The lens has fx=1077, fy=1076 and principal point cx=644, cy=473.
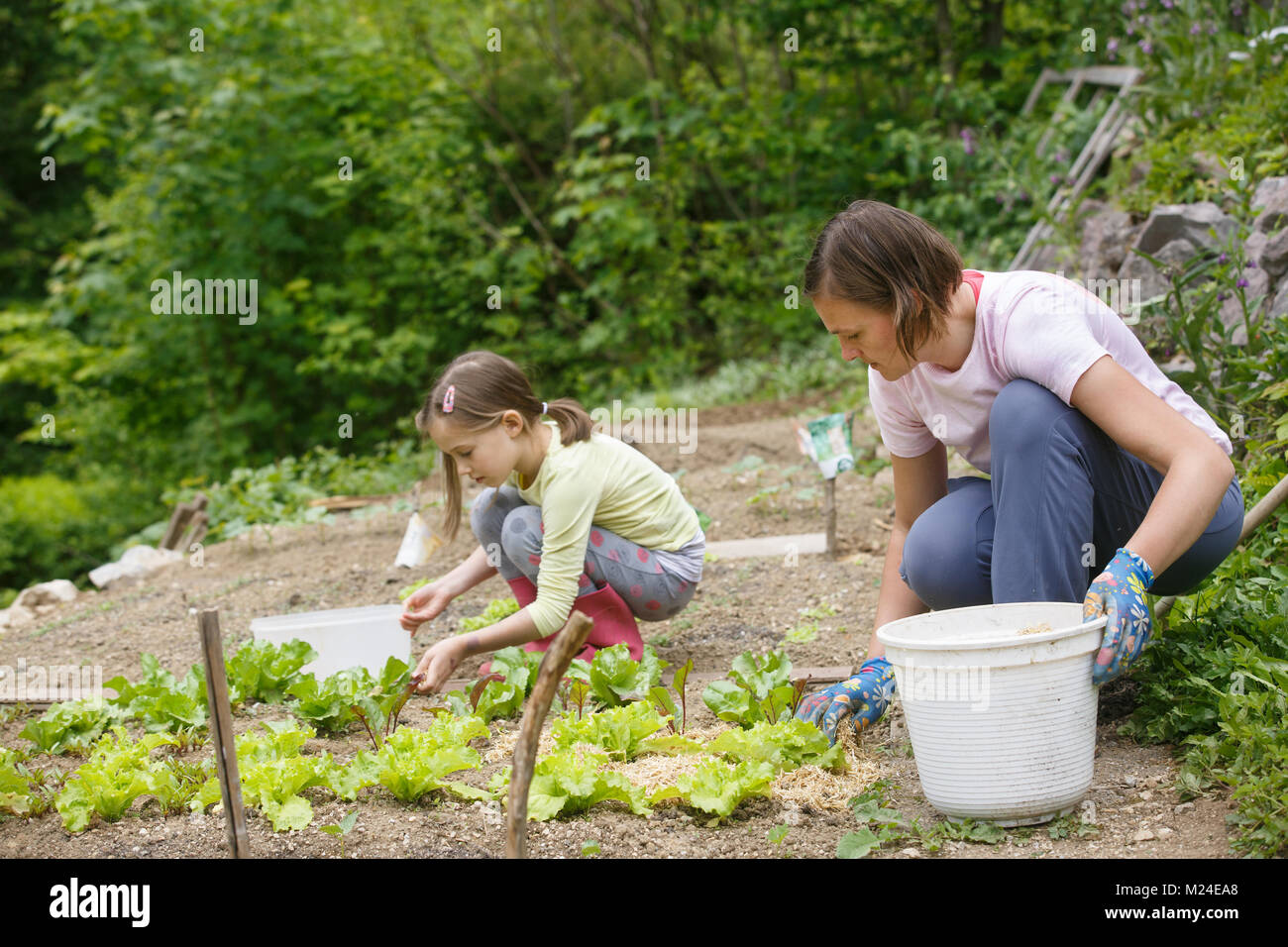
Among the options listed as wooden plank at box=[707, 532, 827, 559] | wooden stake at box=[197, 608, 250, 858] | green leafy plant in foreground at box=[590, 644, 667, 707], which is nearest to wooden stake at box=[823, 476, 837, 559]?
wooden plank at box=[707, 532, 827, 559]

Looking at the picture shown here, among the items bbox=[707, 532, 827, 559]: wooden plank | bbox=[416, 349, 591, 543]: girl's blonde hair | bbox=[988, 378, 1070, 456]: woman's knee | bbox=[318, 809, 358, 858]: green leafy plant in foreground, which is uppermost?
bbox=[988, 378, 1070, 456]: woman's knee

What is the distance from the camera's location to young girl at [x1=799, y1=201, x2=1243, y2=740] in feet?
5.73

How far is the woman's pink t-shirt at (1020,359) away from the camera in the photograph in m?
1.89

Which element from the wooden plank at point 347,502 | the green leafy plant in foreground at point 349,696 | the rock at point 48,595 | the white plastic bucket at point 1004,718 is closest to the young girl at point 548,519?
the green leafy plant in foreground at point 349,696

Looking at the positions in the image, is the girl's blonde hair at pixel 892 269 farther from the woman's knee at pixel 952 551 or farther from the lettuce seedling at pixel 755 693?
the lettuce seedling at pixel 755 693

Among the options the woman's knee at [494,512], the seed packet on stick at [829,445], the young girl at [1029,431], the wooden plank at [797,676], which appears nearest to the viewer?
the young girl at [1029,431]

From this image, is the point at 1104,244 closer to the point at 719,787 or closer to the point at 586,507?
the point at 586,507

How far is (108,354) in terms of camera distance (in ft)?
27.1

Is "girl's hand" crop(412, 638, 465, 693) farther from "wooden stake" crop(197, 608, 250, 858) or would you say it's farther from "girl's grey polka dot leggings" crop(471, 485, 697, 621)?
"wooden stake" crop(197, 608, 250, 858)

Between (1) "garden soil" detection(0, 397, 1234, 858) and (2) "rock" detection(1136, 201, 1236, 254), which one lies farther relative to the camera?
(2) "rock" detection(1136, 201, 1236, 254)

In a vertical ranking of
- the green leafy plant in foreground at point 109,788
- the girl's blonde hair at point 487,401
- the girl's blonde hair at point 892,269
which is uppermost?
the girl's blonde hair at point 892,269

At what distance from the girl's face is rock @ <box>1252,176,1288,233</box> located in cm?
252

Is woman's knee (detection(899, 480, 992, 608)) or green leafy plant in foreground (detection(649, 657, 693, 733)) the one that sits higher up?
woman's knee (detection(899, 480, 992, 608))

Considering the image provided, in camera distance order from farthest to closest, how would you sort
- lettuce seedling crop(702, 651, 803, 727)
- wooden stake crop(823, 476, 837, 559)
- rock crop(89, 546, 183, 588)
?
rock crop(89, 546, 183, 588) → wooden stake crop(823, 476, 837, 559) → lettuce seedling crop(702, 651, 803, 727)
